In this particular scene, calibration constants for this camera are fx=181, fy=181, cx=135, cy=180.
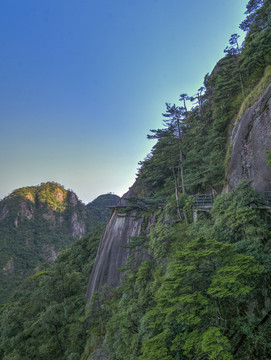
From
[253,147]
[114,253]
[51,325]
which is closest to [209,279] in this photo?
[253,147]

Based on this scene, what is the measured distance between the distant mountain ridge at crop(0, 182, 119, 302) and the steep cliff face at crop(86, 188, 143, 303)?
43.3 m

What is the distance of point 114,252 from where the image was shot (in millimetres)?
17250

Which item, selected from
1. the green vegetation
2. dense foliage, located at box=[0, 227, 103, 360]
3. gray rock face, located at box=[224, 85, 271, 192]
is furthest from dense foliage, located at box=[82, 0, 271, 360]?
dense foliage, located at box=[0, 227, 103, 360]

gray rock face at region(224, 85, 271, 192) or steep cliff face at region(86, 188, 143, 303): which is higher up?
gray rock face at region(224, 85, 271, 192)

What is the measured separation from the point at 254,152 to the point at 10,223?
90.6 m

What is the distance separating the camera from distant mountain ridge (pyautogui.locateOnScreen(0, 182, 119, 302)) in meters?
60.1

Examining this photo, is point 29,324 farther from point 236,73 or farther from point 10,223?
point 10,223

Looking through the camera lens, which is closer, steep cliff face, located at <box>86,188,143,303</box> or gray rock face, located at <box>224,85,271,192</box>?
gray rock face, located at <box>224,85,271,192</box>

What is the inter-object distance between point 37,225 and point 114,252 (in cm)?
7975

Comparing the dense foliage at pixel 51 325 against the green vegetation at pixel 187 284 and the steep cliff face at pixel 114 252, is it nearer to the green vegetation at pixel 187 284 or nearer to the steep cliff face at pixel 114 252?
the green vegetation at pixel 187 284

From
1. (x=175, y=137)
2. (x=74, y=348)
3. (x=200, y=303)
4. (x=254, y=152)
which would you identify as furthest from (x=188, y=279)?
(x=74, y=348)

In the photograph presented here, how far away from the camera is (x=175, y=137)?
50.6 ft

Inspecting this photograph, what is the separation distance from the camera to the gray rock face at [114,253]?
53.2 ft

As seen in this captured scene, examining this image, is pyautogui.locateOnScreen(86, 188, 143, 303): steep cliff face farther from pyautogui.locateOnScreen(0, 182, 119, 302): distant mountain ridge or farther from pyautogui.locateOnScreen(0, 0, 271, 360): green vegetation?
pyautogui.locateOnScreen(0, 182, 119, 302): distant mountain ridge
